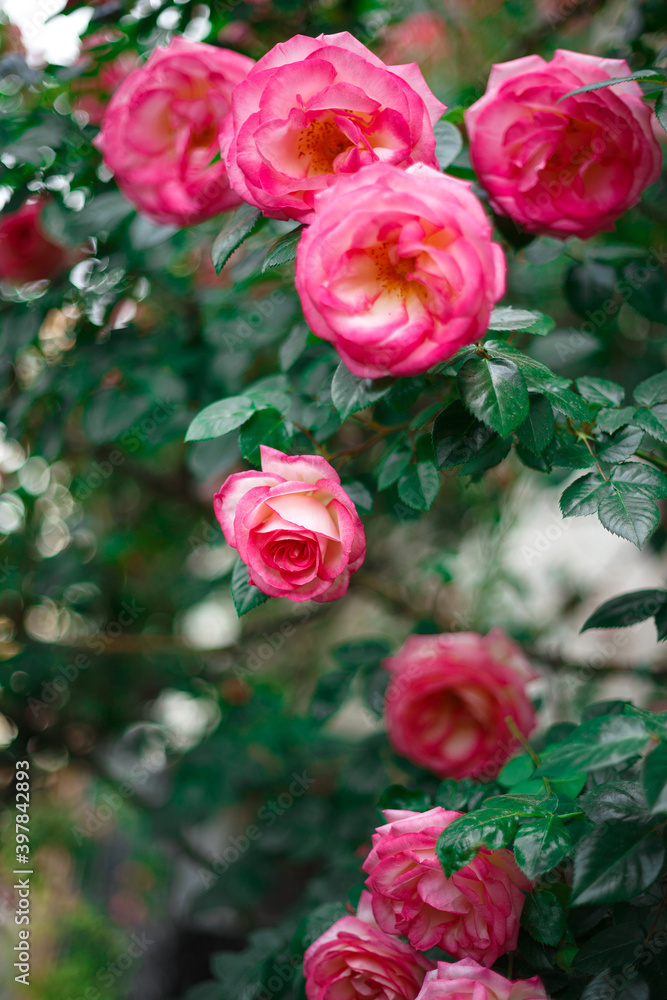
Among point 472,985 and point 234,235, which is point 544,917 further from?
point 234,235

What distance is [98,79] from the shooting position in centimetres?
98

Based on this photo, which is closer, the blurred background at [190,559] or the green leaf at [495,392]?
the green leaf at [495,392]

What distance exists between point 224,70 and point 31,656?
910mm

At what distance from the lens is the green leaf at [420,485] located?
513 mm

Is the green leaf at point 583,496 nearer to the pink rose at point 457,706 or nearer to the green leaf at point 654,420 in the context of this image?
the green leaf at point 654,420

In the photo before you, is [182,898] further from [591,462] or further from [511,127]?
[511,127]

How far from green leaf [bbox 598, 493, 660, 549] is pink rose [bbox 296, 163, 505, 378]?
0.16m

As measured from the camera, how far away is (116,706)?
1326mm

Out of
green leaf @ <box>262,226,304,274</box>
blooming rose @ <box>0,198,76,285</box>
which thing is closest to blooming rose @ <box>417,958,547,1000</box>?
green leaf @ <box>262,226,304,274</box>

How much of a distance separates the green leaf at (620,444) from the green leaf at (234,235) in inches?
12.8

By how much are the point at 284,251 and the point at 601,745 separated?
0.41 meters

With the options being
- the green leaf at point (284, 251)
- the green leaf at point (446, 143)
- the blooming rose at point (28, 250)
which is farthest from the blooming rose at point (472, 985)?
the blooming rose at point (28, 250)

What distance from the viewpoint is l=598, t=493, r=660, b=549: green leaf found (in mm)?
453
